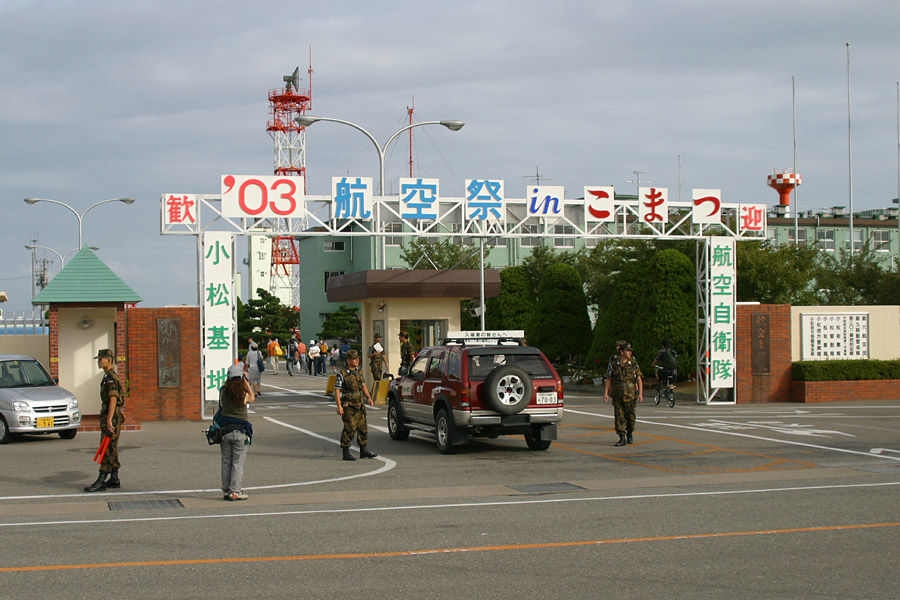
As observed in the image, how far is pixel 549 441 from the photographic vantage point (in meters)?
16.9

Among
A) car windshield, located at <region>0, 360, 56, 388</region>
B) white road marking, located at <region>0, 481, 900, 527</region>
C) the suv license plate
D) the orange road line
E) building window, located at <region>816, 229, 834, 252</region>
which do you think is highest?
building window, located at <region>816, 229, 834, 252</region>

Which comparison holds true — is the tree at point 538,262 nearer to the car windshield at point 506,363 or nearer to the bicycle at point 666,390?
the bicycle at point 666,390

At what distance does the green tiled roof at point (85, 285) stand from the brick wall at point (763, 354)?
55.6ft

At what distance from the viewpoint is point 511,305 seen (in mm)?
45000

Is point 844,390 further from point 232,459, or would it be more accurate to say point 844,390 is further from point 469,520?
point 232,459

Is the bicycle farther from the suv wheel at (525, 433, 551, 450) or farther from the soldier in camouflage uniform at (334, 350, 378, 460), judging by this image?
the soldier in camouflage uniform at (334, 350, 378, 460)

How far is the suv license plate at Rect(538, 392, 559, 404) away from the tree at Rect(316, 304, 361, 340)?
4465 cm

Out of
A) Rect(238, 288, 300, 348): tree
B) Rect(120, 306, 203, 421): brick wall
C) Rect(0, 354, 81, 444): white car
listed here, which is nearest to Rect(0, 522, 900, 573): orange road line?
Rect(0, 354, 81, 444): white car

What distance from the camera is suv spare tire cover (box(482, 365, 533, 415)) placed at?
51.7 ft

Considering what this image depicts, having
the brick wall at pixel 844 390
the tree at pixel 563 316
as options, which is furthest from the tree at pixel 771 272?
the brick wall at pixel 844 390

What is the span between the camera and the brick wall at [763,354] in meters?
28.1

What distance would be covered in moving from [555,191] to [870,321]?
1128 centimetres

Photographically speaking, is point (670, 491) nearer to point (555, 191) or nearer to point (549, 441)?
point (549, 441)

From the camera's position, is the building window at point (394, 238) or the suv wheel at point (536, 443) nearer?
the suv wheel at point (536, 443)
